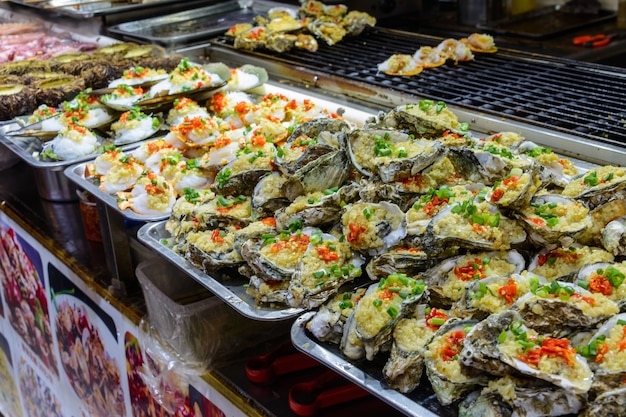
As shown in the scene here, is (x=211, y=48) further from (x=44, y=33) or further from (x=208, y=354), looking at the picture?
(x=208, y=354)

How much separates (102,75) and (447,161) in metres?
2.68

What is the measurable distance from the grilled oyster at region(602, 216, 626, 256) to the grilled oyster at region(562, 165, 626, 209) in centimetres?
11

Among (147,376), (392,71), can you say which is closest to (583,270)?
(147,376)

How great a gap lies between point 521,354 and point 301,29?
11.7 ft

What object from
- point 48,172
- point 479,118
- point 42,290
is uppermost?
point 479,118

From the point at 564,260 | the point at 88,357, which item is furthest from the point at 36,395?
the point at 564,260

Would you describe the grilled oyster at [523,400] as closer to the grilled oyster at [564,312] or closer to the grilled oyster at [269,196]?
the grilled oyster at [564,312]

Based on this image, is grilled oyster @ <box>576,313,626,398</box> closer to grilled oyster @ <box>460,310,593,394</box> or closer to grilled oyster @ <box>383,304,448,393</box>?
grilled oyster @ <box>460,310,593,394</box>

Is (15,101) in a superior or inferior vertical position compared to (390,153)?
inferior

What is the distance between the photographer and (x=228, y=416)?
2395 millimetres

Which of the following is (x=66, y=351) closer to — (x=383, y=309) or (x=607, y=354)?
(x=383, y=309)

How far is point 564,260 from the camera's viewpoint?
1.83 metres

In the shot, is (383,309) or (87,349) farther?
(87,349)

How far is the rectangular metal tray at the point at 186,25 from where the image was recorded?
16.1 ft
